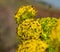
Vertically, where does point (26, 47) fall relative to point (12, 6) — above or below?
above

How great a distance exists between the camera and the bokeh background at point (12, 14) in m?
2.34

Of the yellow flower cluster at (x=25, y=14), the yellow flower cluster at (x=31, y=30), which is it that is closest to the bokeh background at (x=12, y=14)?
the yellow flower cluster at (x=25, y=14)

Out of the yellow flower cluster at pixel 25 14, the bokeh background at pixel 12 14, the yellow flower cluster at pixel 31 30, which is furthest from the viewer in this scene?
the bokeh background at pixel 12 14

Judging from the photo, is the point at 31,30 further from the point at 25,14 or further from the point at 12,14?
the point at 12,14

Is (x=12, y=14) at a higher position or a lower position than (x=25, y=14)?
lower

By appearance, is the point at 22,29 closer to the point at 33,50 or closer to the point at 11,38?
the point at 33,50

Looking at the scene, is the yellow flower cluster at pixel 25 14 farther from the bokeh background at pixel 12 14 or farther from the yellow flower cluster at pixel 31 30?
the bokeh background at pixel 12 14

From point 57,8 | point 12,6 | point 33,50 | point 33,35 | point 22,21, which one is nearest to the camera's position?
point 33,50

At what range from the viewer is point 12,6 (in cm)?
257

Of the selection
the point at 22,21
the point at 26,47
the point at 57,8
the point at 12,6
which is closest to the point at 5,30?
the point at 12,6

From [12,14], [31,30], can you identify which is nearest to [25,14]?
[31,30]

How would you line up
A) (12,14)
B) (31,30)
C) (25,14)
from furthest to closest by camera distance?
(12,14) < (25,14) < (31,30)

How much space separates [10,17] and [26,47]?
1369 millimetres

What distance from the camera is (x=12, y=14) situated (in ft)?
8.00
